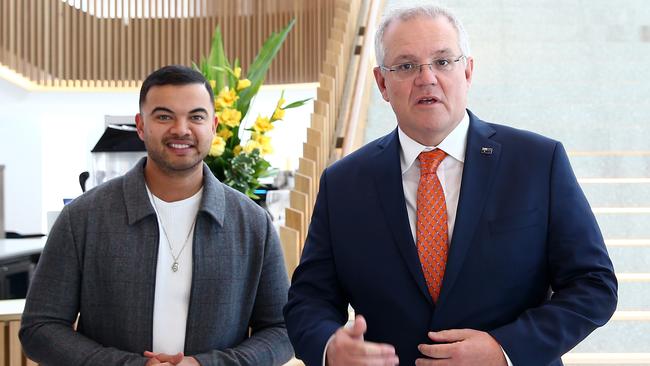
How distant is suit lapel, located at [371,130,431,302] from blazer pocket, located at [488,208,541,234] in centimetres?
17

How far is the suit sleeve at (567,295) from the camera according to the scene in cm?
150

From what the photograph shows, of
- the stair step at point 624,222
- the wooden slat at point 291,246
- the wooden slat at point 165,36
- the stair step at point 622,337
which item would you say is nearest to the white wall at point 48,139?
the wooden slat at point 165,36

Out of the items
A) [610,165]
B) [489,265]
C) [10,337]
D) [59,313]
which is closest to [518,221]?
[489,265]

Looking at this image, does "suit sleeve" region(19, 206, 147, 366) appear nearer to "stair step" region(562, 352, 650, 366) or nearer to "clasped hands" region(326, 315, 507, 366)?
"clasped hands" region(326, 315, 507, 366)

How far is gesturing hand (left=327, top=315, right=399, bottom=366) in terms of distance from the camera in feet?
4.65

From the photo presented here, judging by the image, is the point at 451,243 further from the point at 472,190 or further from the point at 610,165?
the point at 610,165

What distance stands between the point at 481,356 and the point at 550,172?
0.41 metres

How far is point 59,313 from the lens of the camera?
1.81 meters

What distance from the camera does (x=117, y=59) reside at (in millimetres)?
11625

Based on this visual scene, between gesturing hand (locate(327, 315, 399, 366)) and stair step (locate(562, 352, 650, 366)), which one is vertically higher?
gesturing hand (locate(327, 315, 399, 366))

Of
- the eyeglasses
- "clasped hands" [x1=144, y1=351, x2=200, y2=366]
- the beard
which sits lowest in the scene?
"clasped hands" [x1=144, y1=351, x2=200, y2=366]

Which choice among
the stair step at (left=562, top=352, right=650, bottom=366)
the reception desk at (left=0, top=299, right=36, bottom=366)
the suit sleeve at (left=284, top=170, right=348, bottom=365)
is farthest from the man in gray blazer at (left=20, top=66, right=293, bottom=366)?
the stair step at (left=562, top=352, right=650, bottom=366)

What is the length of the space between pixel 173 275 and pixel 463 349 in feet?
2.41

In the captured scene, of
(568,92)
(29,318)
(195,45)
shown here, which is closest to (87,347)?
(29,318)
